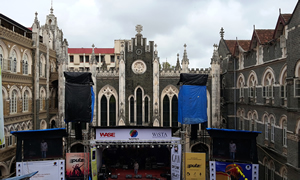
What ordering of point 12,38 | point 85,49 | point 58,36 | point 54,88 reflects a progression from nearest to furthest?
point 12,38 < point 54,88 < point 58,36 < point 85,49

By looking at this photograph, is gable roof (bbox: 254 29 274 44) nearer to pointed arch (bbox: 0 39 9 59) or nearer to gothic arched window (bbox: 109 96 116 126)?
gothic arched window (bbox: 109 96 116 126)

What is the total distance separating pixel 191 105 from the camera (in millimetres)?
24609

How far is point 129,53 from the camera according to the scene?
30594 millimetres

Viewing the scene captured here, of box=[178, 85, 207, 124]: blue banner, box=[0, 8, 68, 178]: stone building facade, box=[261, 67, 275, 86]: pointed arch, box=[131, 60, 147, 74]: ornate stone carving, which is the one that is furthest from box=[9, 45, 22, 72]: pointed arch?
box=[261, 67, 275, 86]: pointed arch

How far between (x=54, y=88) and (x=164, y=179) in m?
18.6

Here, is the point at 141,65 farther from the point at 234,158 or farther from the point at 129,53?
the point at 234,158

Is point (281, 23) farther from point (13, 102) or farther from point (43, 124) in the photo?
point (43, 124)

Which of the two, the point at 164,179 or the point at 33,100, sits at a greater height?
the point at 33,100

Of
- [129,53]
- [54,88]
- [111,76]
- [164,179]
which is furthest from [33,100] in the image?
[164,179]

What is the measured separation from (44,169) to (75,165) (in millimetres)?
2599

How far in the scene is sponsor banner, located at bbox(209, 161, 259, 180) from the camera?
2078 centimetres

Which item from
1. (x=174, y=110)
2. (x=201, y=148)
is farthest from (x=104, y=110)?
(x=201, y=148)

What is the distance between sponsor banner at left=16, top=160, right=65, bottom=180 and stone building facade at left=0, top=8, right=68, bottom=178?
2198mm

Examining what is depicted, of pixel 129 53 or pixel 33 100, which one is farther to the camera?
pixel 129 53
